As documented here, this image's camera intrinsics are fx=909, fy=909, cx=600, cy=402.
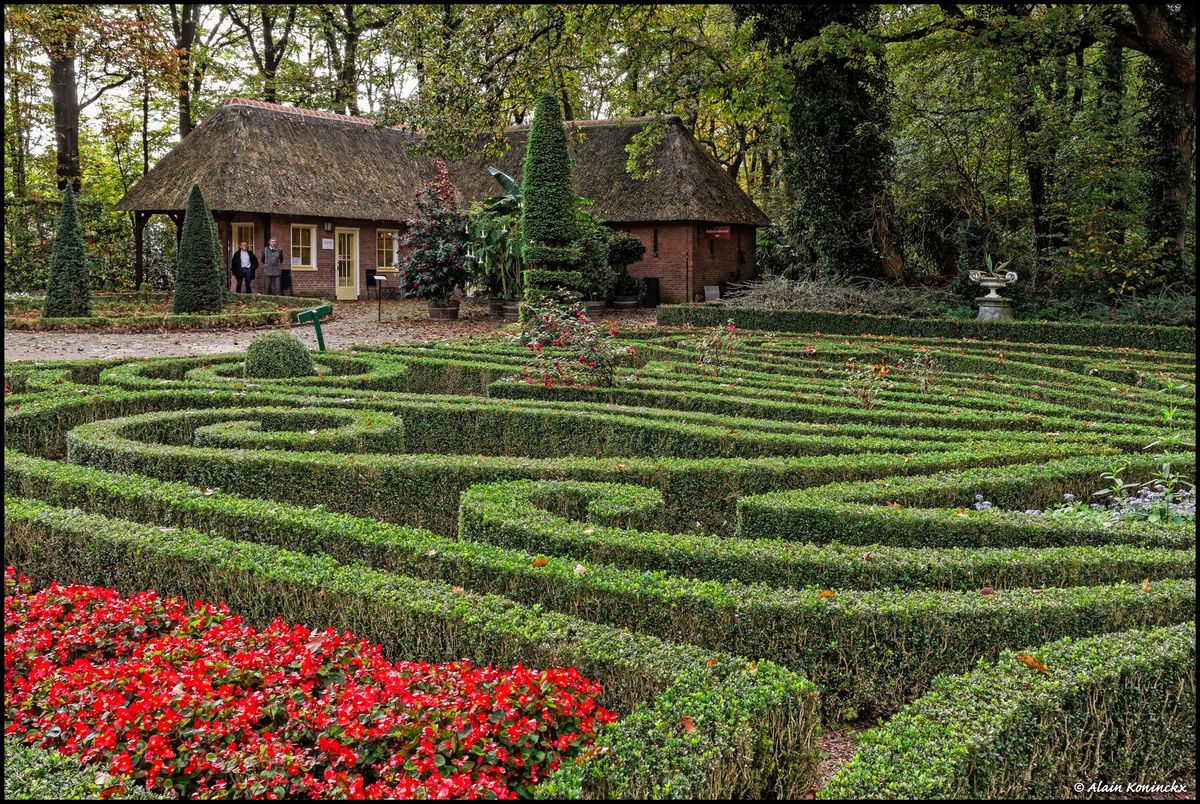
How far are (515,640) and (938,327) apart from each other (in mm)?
13695

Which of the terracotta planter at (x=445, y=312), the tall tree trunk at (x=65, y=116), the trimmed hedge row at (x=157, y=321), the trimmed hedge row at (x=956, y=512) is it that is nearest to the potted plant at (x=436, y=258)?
the terracotta planter at (x=445, y=312)

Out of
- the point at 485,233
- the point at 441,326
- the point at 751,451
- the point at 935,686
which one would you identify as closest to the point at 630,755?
the point at 935,686

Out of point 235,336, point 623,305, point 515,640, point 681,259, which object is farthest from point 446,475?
point 681,259

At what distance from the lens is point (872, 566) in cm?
432

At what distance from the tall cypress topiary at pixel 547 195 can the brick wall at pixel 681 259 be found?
931 centimetres

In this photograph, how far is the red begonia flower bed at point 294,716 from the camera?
2979 millimetres

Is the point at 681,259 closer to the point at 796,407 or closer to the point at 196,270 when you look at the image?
the point at 196,270

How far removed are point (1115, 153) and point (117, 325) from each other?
20475 mm

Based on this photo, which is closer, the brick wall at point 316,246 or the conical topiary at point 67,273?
the conical topiary at point 67,273

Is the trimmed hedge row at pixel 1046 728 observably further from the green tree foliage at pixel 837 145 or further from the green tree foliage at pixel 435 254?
the green tree foliage at pixel 435 254

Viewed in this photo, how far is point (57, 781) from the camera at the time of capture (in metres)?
2.89

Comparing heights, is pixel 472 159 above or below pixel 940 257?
above

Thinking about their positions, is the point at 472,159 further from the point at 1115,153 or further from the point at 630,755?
the point at 630,755

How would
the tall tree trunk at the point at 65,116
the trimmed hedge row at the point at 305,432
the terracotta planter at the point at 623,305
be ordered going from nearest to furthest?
the trimmed hedge row at the point at 305,432
the tall tree trunk at the point at 65,116
the terracotta planter at the point at 623,305
